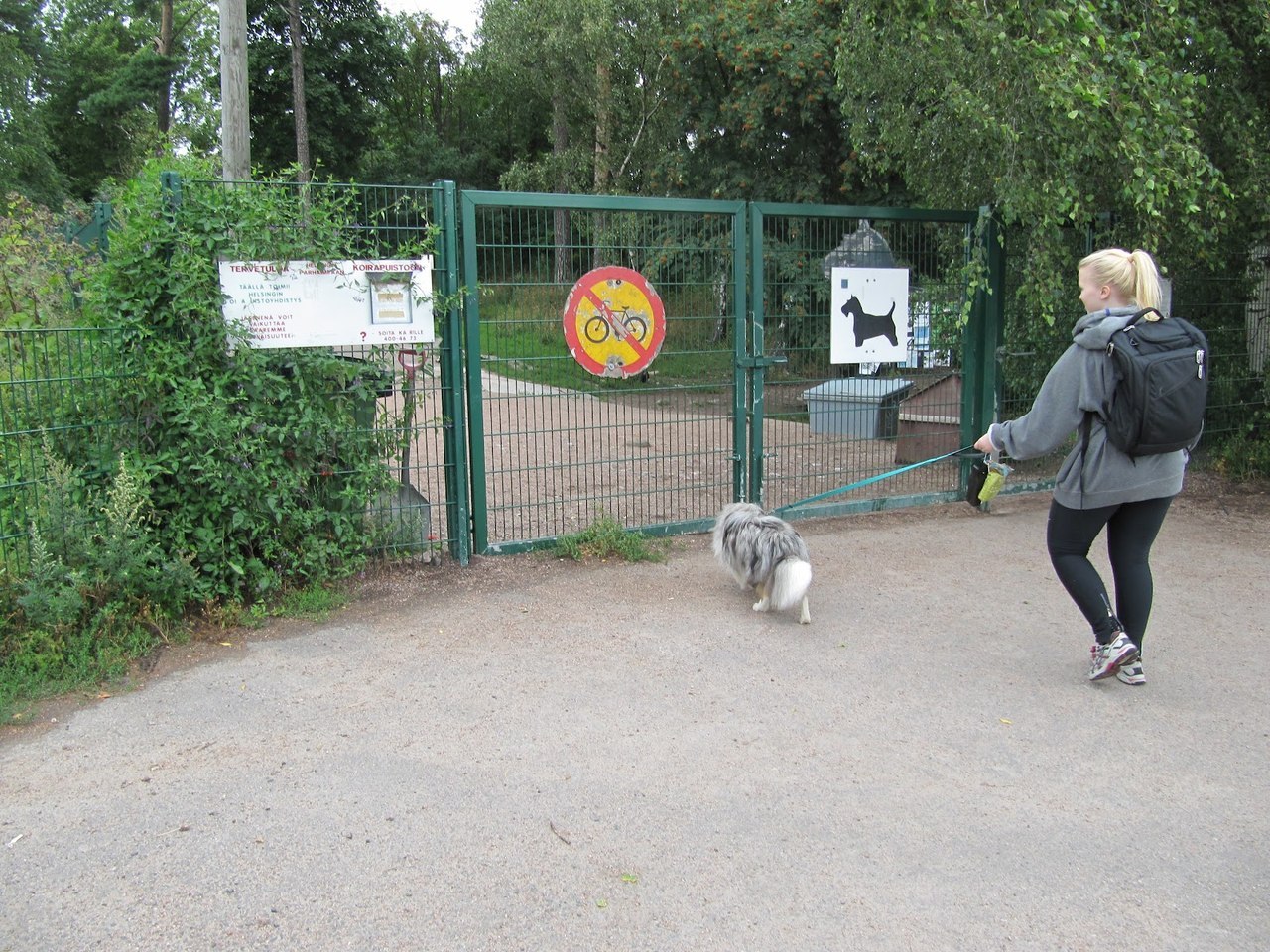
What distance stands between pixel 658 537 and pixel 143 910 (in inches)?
176

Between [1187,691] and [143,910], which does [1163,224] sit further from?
[143,910]

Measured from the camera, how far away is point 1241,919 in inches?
113

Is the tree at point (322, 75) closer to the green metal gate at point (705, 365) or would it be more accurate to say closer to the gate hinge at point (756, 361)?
the green metal gate at point (705, 365)

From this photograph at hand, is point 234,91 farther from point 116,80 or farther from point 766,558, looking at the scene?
point 116,80

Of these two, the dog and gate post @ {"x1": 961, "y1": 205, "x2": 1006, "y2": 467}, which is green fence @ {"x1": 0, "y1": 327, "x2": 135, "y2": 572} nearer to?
the dog

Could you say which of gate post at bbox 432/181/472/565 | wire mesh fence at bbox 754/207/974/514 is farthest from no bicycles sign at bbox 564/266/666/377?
wire mesh fence at bbox 754/207/974/514

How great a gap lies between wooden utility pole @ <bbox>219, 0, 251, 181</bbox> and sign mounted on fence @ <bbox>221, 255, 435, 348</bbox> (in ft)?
11.3

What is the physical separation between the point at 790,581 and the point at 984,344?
381 centimetres

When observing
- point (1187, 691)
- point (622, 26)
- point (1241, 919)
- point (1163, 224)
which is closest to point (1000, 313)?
point (1163, 224)

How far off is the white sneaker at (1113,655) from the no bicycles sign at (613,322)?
11.1 feet

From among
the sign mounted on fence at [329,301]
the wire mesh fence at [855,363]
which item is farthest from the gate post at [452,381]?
the wire mesh fence at [855,363]

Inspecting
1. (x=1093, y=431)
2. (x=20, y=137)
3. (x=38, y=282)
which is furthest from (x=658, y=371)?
(x=20, y=137)

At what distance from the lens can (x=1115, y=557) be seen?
443 centimetres

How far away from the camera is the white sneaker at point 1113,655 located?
4.40 m
